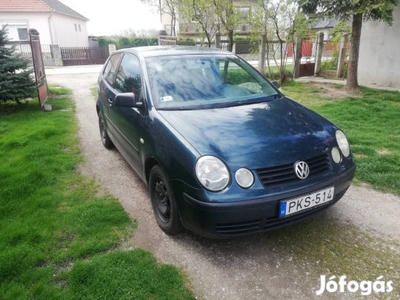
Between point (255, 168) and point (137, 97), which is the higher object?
point (137, 97)

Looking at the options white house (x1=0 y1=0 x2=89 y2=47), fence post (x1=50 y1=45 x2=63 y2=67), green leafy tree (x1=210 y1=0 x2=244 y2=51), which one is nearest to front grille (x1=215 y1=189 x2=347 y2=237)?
green leafy tree (x1=210 y1=0 x2=244 y2=51)

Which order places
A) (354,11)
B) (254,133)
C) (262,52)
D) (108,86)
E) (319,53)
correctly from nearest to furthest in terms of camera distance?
1. (254,133)
2. (108,86)
3. (354,11)
4. (262,52)
5. (319,53)

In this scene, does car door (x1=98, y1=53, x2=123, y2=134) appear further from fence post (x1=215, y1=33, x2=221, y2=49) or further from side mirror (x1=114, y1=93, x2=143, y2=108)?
fence post (x1=215, y1=33, x2=221, y2=49)

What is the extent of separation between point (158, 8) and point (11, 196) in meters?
19.9

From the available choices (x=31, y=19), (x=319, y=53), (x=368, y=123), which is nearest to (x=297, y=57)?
(x=319, y=53)

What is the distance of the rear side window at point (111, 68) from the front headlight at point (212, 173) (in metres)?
2.60

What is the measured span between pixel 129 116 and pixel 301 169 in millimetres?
1920

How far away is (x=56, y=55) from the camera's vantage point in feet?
70.4

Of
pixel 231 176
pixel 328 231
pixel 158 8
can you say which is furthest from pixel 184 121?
pixel 158 8

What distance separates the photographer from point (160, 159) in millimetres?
2674

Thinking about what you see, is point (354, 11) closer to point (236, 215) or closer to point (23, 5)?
point (236, 215)

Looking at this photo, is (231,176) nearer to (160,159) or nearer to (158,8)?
(160,159)

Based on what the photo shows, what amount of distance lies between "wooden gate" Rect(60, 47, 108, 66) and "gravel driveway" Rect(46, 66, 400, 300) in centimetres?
2125

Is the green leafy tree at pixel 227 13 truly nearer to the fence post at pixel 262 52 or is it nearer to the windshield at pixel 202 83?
the fence post at pixel 262 52
